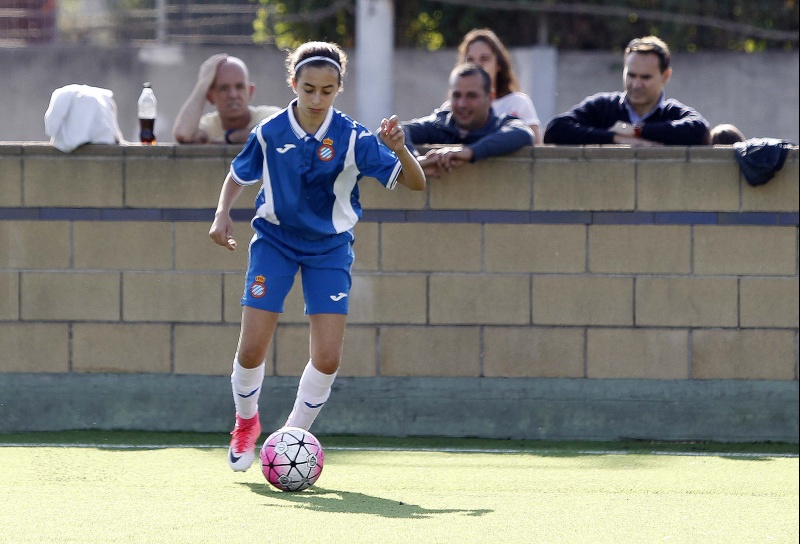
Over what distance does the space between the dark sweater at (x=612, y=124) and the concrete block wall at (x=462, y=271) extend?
0.25m

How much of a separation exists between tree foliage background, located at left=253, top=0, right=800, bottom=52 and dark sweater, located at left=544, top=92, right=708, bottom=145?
5627 mm

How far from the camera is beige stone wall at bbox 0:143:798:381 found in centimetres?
754

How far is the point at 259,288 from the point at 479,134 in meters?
2.05

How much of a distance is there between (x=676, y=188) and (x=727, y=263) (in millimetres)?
491

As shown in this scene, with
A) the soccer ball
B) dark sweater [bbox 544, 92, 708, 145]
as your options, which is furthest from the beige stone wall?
the soccer ball

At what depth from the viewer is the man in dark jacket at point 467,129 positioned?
7.43m

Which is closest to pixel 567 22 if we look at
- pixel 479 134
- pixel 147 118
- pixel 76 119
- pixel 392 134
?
pixel 479 134

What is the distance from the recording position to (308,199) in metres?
6.08

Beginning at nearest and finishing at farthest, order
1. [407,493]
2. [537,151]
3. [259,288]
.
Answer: [407,493] → [259,288] → [537,151]

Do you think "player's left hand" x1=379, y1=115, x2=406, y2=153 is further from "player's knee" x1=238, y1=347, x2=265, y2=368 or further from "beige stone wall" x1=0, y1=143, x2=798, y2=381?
"beige stone wall" x1=0, y1=143, x2=798, y2=381

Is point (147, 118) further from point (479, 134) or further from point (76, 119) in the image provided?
point (479, 134)

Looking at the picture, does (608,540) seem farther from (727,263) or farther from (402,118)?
(402,118)

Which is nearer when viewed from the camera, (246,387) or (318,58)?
(318,58)

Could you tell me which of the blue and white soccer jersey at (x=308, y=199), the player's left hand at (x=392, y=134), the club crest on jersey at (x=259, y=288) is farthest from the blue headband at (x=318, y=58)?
the club crest on jersey at (x=259, y=288)
